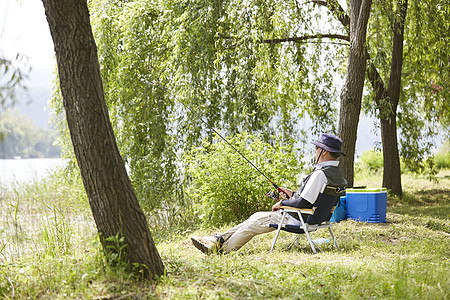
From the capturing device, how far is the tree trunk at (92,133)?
136 inches

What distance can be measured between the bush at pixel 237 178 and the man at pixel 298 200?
2032 mm

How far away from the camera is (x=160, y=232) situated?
8.92 m

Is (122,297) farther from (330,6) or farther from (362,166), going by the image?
(362,166)

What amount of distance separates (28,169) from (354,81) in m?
7.12

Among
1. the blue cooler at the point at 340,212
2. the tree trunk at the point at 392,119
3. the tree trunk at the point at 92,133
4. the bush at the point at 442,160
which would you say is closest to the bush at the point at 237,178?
the blue cooler at the point at 340,212

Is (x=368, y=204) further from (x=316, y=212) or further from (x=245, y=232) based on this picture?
(x=245, y=232)

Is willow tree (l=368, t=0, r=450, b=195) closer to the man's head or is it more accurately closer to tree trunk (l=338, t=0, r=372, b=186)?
tree trunk (l=338, t=0, r=372, b=186)

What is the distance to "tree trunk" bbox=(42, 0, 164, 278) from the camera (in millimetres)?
3465

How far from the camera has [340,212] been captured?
738 cm

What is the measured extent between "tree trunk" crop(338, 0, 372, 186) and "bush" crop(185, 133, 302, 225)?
907mm

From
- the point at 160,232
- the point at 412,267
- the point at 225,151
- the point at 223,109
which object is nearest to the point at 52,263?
the point at 412,267

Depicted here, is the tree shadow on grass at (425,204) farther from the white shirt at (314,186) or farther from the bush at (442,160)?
the bush at (442,160)

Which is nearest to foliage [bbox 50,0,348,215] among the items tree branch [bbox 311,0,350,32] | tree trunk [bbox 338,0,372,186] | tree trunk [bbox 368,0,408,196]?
tree branch [bbox 311,0,350,32]

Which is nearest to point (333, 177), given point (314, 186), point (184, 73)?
point (314, 186)
